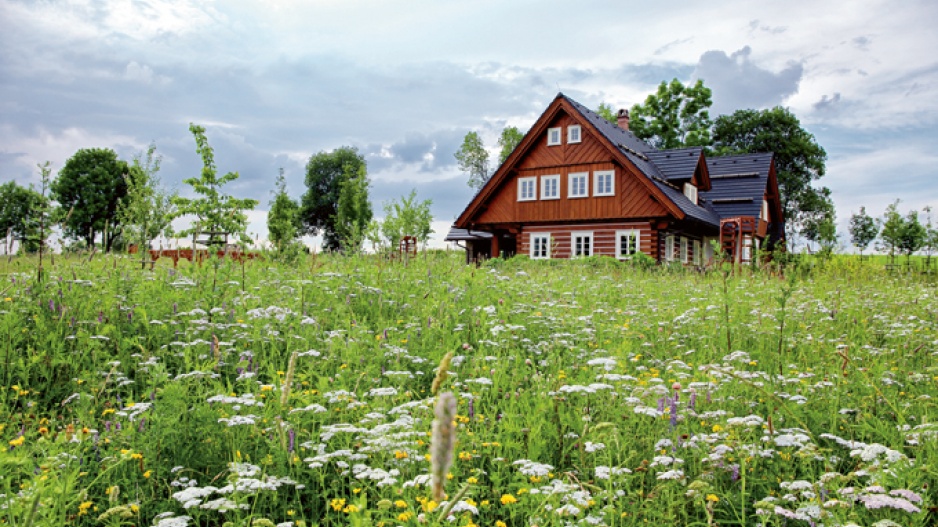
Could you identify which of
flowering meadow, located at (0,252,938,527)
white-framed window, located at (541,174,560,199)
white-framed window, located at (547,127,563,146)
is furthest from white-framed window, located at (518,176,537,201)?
flowering meadow, located at (0,252,938,527)

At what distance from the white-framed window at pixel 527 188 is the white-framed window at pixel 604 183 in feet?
10.0

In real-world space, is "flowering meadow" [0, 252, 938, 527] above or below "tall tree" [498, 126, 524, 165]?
below

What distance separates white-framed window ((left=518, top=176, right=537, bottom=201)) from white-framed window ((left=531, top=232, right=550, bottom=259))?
184 cm

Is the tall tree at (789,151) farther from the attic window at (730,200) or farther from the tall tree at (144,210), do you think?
the tall tree at (144,210)

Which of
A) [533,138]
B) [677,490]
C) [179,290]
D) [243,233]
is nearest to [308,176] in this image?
[533,138]

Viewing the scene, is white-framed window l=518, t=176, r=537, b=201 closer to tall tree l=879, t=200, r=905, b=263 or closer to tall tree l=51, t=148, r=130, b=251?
tall tree l=879, t=200, r=905, b=263

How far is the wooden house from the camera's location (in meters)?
28.2

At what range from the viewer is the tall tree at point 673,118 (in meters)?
46.4

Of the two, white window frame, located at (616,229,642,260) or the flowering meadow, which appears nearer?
the flowering meadow

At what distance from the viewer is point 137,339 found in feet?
18.6

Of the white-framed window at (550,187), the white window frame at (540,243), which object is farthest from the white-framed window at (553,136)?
the white window frame at (540,243)

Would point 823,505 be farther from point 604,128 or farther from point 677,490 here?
point 604,128

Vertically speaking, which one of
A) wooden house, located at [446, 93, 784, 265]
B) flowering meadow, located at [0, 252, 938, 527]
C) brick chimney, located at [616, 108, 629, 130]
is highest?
brick chimney, located at [616, 108, 629, 130]

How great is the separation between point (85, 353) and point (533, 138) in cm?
2713
